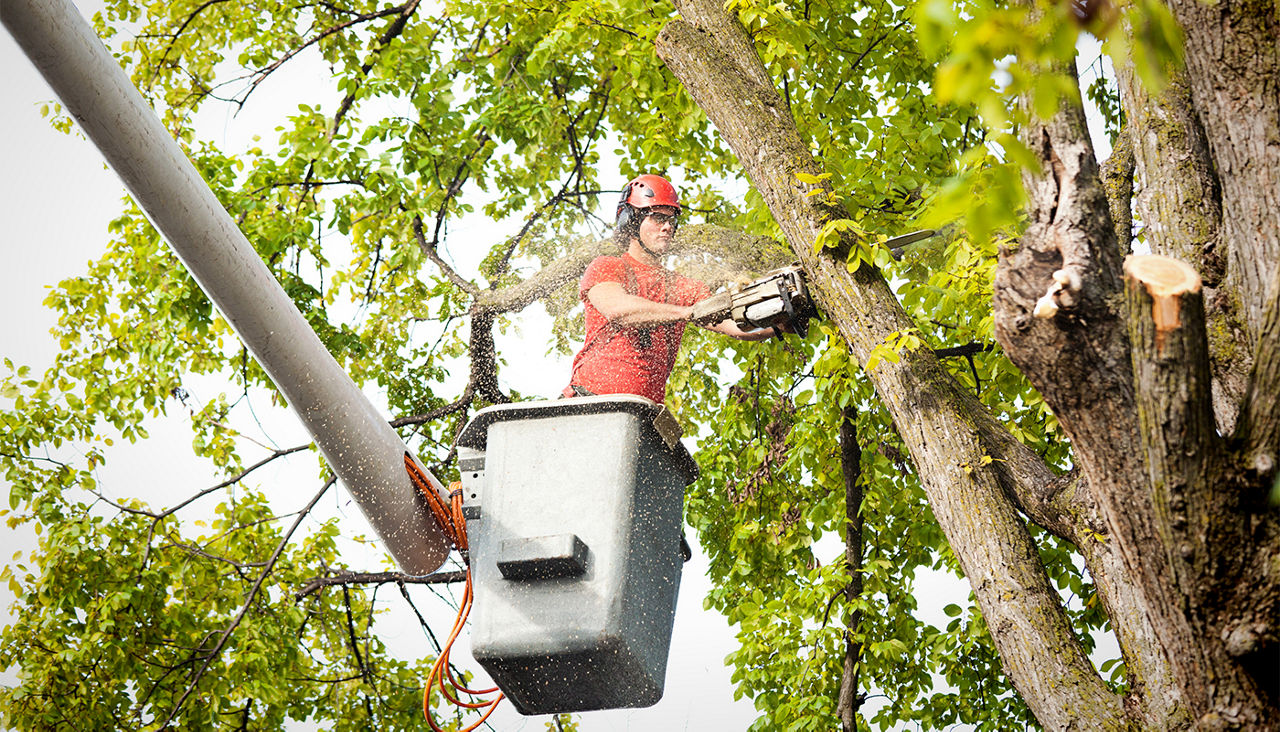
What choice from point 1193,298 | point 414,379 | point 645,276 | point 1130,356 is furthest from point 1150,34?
point 414,379

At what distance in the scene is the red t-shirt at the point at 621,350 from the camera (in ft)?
13.1

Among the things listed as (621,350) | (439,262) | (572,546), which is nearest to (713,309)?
(621,350)

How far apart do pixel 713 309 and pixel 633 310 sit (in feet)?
0.97

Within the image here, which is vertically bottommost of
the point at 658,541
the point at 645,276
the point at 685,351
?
the point at 658,541

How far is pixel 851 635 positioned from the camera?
5.50 meters

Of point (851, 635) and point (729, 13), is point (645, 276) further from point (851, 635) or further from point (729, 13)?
point (851, 635)

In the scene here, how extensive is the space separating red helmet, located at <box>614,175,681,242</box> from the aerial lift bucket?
1076 millimetres

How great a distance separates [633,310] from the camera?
12.7 ft

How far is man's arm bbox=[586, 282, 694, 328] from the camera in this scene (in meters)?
3.87

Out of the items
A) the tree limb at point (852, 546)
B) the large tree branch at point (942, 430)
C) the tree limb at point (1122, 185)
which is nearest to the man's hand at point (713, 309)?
the large tree branch at point (942, 430)

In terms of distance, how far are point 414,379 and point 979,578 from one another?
5.34m

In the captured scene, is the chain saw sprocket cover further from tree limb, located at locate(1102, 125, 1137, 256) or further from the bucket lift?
tree limb, located at locate(1102, 125, 1137, 256)

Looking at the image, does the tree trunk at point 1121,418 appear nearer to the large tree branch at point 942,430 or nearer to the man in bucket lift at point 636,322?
the large tree branch at point 942,430

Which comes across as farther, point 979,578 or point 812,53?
point 812,53
